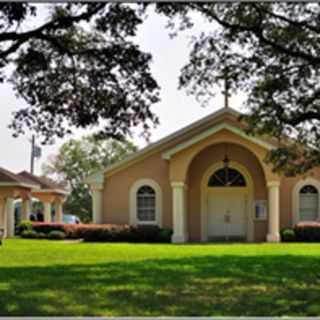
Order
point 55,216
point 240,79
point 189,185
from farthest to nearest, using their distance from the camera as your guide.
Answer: point 55,216 < point 189,185 < point 240,79

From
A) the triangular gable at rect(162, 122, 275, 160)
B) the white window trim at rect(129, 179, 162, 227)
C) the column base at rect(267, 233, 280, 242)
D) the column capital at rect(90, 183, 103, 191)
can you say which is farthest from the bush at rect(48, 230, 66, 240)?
the column base at rect(267, 233, 280, 242)

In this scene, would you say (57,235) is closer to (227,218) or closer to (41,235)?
(41,235)

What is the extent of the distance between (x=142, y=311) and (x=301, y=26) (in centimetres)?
822

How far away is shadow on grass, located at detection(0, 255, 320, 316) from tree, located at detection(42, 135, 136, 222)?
3.75 m

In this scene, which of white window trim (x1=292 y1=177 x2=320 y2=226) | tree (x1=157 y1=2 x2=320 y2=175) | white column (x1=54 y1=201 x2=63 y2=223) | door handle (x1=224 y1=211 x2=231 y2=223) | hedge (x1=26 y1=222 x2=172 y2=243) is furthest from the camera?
white column (x1=54 y1=201 x2=63 y2=223)

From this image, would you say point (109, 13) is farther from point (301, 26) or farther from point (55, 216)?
point (55, 216)

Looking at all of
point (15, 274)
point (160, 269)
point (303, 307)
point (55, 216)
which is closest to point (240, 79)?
point (160, 269)

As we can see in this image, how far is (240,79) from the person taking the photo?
15.5 metres

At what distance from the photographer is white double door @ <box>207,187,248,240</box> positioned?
95.6ft

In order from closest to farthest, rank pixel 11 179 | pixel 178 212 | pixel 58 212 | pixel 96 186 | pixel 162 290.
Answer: pixel 162 290 → pixel 11 179 → pixel 178 212 → pixel 96 186 → pixel 58 212

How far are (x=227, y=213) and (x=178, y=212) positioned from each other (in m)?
2.70

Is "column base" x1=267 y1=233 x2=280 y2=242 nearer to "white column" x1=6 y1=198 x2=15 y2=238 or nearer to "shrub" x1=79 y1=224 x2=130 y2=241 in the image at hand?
"shrub" x1=79 y1=224 x2=130 y2=241

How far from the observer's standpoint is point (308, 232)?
26.5 meters

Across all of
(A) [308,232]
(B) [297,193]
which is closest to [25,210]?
(B) [297,193]
